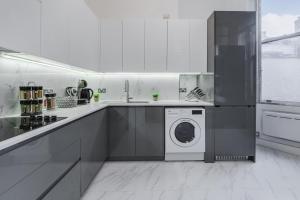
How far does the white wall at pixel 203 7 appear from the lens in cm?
467

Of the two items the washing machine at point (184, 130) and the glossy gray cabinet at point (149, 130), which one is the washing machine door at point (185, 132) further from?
the glossy gray cabinet at point (149, 130)

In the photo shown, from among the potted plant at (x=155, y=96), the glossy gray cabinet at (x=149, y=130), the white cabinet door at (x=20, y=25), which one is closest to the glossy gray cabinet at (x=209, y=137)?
the glossy gray cabinet at (x=149, y=130)

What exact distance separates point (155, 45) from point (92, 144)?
6.96 ft

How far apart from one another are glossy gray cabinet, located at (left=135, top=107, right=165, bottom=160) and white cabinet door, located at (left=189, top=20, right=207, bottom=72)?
106 cm

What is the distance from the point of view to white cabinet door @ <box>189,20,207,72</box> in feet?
13.9

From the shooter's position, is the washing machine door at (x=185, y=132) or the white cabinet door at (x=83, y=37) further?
the washing machine door at (x=185, y=132)

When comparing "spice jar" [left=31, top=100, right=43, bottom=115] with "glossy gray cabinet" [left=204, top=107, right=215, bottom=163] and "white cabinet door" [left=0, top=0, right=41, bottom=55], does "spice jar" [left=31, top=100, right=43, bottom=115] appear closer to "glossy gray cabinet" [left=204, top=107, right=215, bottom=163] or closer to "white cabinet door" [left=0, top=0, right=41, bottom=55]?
"white cabinet door" [left=0, top=0, right=41, bottom=55]

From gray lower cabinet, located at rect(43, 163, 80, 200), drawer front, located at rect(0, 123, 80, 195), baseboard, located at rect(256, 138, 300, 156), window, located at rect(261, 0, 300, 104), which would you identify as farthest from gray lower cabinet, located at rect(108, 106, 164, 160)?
window, located at rect(261, 0, 300, 104)

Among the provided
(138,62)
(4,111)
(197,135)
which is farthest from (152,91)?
(4,111)

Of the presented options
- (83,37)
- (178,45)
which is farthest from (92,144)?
(178,45)

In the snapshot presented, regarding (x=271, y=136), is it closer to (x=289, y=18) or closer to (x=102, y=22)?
(x=289, y=18)

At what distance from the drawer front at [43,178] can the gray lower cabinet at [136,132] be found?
1.64 meters

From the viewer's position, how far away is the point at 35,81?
2668mm

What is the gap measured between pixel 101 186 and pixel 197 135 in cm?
163
